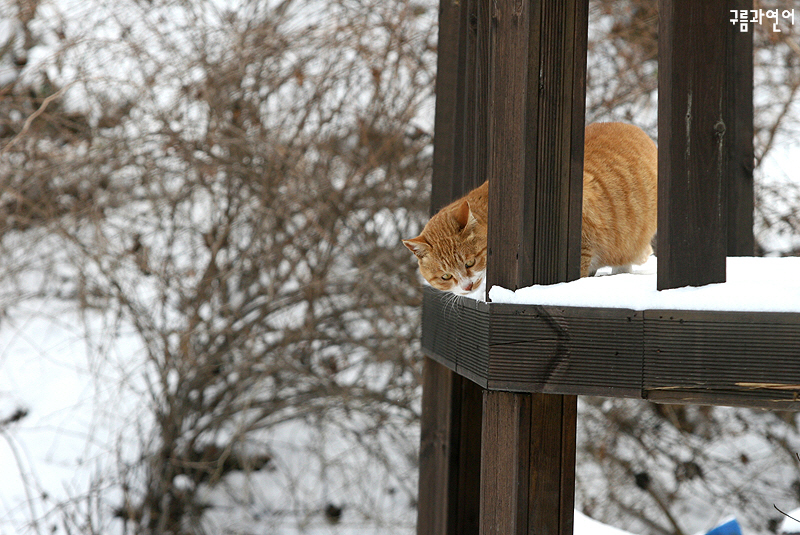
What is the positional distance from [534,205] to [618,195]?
681mm

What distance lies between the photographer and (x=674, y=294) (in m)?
1.42

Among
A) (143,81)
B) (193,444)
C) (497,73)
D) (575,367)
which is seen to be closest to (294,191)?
(143,81)

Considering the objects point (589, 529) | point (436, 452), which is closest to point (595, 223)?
point (436, 452)

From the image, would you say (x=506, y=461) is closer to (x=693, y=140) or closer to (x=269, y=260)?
(x=693, y=140)

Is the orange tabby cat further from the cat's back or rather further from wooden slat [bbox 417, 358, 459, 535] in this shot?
wooden slat [bbox 417, 358, 459, 535]

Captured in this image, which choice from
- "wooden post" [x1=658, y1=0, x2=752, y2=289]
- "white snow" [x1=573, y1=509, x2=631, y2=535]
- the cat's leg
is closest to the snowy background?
"white snow" [x1=573, y1=509, x2=631, y2=535]

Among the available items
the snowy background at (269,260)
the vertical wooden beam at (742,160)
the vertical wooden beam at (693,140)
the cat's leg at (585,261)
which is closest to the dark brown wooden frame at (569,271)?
the vertical wooden beam at (693,140)

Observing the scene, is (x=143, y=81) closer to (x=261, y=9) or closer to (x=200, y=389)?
(x=261, y=9)

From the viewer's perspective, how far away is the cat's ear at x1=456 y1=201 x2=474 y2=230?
6.58 feet

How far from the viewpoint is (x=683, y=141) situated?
1437mm

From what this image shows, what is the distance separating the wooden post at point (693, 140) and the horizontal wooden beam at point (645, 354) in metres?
0.12

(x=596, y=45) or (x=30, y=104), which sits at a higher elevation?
(x=596, y=45)

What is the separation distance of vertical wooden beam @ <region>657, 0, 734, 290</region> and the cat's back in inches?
17.8

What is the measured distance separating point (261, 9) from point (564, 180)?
325 centimetres
